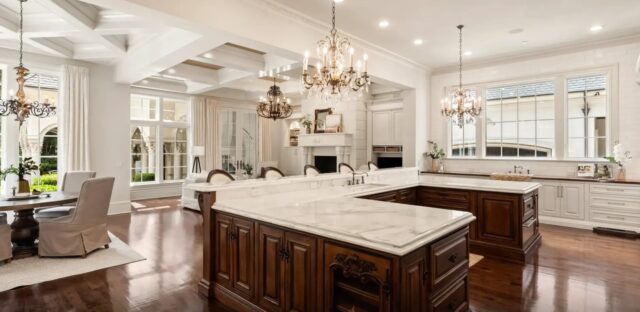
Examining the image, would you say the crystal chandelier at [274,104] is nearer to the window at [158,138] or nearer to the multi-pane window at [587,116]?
the window at [158,138]

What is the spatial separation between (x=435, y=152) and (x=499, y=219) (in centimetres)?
363

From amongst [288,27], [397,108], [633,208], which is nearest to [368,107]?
[397,108]

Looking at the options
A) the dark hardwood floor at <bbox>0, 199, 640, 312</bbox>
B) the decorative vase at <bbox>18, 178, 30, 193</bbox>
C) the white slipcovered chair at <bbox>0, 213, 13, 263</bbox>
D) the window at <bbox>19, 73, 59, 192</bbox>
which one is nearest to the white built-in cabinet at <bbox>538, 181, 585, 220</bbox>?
the dark hardwood floor at <bbox>0, 199, 640, 312</bbox>

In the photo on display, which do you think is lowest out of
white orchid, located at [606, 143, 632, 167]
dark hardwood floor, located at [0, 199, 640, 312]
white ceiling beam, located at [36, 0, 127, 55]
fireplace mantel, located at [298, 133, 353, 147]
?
dark hardwood floor, located at [0, 199, 640, 312]

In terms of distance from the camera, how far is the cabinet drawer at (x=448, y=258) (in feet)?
6.48

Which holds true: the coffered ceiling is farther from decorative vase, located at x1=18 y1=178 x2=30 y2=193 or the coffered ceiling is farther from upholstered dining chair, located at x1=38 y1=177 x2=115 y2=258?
decorative vase, located at x1=18 y1=178 x2=30 y2=193

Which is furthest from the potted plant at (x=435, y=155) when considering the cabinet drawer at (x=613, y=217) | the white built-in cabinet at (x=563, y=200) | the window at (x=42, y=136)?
the window at (x=42, y=136)

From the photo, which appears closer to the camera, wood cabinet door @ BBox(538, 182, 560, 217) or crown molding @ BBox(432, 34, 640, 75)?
crown molding @ BBox(432, 34, 640, 75)

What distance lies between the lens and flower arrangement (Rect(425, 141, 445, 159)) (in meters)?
7.55

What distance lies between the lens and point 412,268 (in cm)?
178

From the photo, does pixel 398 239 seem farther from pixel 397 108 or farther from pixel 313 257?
pixel 397 108

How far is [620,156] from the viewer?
5.48 metres

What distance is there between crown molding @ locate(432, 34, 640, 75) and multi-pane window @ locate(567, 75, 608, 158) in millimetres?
553

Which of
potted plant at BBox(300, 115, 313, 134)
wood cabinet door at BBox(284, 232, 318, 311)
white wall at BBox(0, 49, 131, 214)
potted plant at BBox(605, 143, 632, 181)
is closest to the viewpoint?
wood cabinet door at BBox(284, 232, 318, 311)
